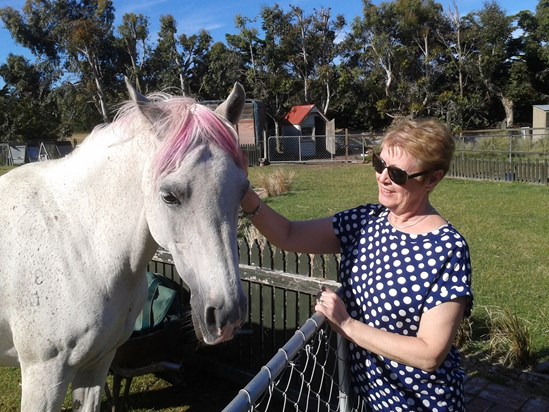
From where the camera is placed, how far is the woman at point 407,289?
159 cm

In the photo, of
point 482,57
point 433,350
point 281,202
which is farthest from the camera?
point 482,57

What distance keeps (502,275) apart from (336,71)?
36156mm

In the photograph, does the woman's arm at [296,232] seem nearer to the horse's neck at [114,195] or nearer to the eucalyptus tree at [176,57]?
the horse's neck at [114,195]

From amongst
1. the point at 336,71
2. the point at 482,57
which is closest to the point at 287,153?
the point at 336,71

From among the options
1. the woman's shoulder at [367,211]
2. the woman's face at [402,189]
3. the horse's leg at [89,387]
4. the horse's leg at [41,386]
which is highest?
the woman's face at [402,189]

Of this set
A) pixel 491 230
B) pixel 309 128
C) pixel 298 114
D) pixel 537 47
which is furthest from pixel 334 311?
pixel 537 47

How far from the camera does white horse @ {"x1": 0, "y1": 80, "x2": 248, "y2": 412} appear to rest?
181 centimetres

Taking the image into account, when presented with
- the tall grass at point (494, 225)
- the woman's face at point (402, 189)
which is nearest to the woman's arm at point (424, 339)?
the woman's face at point (402, 189)

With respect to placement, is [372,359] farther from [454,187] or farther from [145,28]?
[145,28]

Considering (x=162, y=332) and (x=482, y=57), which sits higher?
(x=482, y=57)

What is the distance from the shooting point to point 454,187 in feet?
46.7

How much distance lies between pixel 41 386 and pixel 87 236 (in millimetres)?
736

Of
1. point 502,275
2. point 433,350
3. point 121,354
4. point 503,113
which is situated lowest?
point 502,275

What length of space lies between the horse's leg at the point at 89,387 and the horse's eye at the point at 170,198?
1.25m
